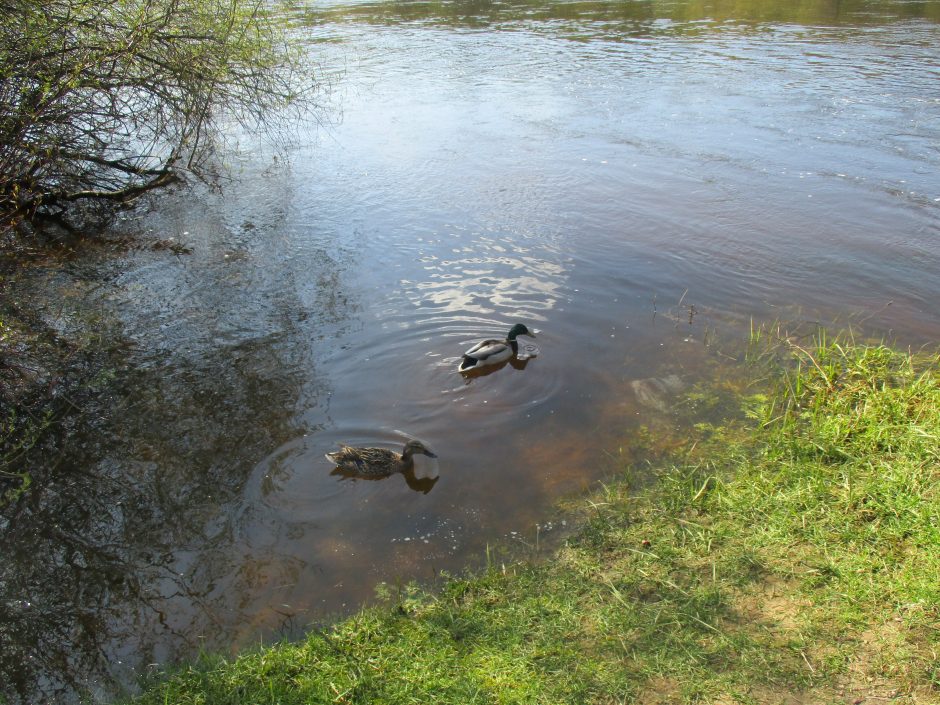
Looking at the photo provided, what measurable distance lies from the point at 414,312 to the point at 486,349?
1513 mm

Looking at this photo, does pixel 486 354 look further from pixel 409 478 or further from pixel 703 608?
pixel 703 608

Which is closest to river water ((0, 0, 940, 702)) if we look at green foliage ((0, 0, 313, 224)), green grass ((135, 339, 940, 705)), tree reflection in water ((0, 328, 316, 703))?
tree reflection in water ((0, 328, 316, 703))

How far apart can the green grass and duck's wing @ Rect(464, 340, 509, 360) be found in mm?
2179

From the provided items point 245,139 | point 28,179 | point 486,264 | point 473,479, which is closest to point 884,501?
point 473,479

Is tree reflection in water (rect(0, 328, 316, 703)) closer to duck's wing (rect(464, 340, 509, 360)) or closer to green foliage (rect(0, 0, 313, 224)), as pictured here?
duck's wing (rect(464, 340, 509, 360))

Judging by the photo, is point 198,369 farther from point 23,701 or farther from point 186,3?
point 186,3

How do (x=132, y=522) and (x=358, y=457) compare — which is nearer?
(x=132, y=522)

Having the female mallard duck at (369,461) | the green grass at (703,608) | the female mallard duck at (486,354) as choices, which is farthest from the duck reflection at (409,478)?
the female mallard duck at (486,354)

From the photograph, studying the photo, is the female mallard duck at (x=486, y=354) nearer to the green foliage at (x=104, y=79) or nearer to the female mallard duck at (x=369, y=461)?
the female mallard duck at (x=369, y=461)

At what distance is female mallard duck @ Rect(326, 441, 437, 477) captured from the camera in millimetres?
5750

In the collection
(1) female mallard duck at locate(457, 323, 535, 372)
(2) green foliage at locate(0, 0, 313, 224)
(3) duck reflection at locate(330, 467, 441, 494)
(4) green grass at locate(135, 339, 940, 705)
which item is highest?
(2) green foliage at locate(0, 0, 313, 224)

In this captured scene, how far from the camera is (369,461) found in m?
5.76

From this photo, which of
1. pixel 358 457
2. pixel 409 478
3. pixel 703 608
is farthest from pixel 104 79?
pixel 703 608

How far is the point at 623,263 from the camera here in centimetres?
929
